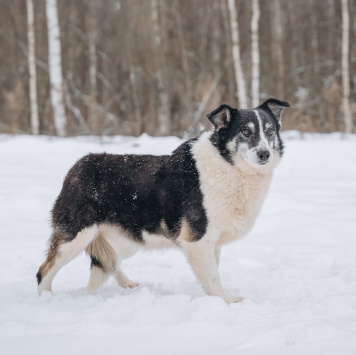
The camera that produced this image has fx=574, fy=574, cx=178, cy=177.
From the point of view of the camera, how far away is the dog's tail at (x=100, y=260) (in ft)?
17.0

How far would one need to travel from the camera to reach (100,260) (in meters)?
5.25

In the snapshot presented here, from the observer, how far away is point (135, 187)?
16.5 feet

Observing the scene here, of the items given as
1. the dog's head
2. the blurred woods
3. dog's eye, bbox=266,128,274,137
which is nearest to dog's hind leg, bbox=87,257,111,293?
the dog's head

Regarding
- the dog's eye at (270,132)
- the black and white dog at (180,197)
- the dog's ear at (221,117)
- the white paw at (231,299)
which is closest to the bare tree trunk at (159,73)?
the black and white dog at (180,197)

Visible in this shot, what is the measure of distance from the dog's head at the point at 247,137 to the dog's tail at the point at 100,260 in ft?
4.52

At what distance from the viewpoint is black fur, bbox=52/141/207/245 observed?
493 centimetres

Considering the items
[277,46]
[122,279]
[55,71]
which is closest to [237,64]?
[55,71]

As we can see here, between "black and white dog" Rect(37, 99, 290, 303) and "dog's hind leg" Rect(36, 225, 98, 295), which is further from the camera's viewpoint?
"dog's hind leg" Rect(36, 225, 98, 295)

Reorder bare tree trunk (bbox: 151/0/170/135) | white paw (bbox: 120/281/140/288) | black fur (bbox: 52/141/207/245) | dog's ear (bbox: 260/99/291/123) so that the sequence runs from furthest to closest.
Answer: bare tree trunk (bbox: 151/0/170/135)
white paw (bbox: 120/281/140/288)
dog's ear (bbox: 260/99/291/123)
black fur (bbox: 52/141/207/245)

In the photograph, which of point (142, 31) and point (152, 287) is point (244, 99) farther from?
point (152, 287)

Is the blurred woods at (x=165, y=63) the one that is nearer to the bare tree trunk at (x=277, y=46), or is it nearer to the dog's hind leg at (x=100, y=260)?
the bare tree trunk at (x=277, y=46)

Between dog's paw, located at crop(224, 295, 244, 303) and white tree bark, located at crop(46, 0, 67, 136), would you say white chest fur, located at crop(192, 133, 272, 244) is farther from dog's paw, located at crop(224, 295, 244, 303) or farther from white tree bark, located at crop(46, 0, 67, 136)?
white tree bark, located at crop(46, 0, 67, 136)

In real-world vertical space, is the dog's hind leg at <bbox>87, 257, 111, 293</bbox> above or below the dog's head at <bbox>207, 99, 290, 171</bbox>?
below

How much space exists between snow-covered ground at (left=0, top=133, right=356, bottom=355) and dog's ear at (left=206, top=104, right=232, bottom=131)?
4.79 ft
